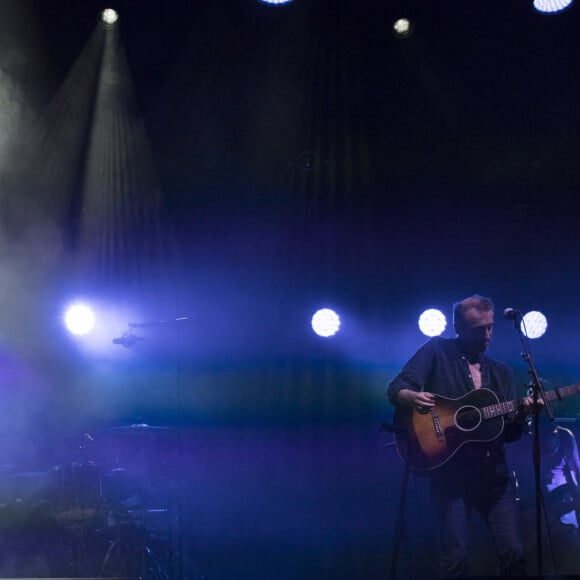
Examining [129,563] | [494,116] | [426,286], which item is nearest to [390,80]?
[494,116]

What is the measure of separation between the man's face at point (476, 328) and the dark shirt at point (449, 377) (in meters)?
0.08

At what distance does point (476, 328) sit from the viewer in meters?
4.09

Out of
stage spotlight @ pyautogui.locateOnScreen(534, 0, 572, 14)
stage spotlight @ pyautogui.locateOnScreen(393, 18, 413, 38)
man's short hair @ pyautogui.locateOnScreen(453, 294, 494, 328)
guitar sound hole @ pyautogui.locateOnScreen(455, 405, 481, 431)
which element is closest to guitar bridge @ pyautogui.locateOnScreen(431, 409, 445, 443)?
guitar sound hole @ pyautogui.locateOnScreen(455, 405, 481, 431)

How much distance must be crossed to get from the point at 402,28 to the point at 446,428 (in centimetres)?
379

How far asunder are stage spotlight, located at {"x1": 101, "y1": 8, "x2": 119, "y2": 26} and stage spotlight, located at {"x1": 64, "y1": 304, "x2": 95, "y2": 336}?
10.5ft

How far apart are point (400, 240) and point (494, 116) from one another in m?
1.94

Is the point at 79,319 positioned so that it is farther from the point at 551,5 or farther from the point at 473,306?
the point at 551,5

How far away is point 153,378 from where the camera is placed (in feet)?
26.0

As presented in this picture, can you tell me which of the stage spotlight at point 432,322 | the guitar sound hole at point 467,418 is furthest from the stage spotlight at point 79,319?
the guitar sound hole at point 467,418

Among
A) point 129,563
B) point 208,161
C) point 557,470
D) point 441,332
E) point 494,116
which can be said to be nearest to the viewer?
point 129,563

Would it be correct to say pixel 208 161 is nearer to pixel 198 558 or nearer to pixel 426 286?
pixel 426 286

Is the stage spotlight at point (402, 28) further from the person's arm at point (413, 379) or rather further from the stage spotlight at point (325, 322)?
the stage spotlight at point (325, 322)

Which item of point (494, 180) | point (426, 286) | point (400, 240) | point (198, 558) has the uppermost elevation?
point (494, 180)

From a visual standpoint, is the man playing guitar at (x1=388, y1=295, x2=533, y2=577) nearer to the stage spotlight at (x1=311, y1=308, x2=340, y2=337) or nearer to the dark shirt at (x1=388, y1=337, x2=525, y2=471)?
the dark shirt at (x1=388, y1=337, x2=525, y2=471)
